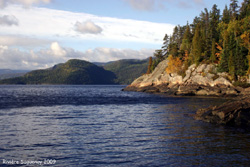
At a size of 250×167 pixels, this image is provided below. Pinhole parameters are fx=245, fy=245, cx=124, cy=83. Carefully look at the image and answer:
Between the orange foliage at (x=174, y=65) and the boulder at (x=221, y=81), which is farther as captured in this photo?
the orange foliage at (x=174, y=65)

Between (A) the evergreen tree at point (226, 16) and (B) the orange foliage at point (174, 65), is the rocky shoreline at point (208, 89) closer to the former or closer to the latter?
(B) the orange foliage at point (174, 65)

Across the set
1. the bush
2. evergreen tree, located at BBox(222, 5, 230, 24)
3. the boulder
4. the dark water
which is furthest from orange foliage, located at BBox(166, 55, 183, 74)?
the dark water

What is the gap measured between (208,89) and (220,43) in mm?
28168

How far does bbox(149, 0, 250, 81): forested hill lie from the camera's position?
8257cm

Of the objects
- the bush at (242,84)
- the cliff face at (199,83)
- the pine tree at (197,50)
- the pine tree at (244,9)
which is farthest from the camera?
the pine tree at (244,9)

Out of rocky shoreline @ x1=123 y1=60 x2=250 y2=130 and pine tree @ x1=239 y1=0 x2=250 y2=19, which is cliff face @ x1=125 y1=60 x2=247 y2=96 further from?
pine tree @ x1=239 y1=0 x2=250 y2=19

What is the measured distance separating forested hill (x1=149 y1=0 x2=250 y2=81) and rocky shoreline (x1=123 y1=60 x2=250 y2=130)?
12.6 ft

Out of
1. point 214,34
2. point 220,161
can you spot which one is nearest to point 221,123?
point 220,161

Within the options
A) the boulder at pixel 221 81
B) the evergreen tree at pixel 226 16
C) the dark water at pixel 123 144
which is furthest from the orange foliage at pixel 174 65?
the dark water at pixel 123 144

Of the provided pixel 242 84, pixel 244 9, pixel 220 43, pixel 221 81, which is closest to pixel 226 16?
pixel 244 9

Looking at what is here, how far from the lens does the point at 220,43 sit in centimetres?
10119

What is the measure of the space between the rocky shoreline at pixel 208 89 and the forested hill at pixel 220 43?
3.85m

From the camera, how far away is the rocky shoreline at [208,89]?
33562 mm

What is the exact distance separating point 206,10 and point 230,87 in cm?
6697
